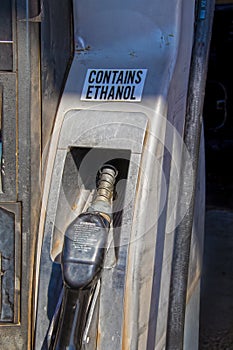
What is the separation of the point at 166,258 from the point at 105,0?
647 mm

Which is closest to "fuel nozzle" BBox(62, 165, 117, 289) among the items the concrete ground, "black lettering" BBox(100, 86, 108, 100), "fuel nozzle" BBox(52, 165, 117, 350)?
"fuel nozzle" BBox(52, 165, 117, 350)

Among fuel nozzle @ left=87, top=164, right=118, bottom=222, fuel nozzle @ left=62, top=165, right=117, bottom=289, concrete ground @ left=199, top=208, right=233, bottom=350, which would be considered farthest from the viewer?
concrete ground @ left=199, top=208, right=233, bottom=350

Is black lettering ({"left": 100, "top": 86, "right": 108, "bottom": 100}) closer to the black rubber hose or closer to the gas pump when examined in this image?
the gas pump

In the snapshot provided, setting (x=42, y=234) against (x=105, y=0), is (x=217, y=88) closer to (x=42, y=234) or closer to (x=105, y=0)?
(x=105, y=0)

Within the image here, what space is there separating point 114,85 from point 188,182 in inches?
11.5

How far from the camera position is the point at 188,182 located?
1353 millimetres

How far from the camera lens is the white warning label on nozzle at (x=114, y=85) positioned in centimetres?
141

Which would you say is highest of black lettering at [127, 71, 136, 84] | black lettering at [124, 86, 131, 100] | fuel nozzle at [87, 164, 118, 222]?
black lettering at [127, 71, 136, 84]

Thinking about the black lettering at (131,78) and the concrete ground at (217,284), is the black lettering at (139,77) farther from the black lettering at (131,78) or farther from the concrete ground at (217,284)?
the concrete ground at (217,284)

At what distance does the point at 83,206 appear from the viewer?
146 cm

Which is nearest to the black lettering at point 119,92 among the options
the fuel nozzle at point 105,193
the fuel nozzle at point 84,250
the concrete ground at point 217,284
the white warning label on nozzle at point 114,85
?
the white warning label on nozzle at point 114,85

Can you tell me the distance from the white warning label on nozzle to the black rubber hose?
13cm

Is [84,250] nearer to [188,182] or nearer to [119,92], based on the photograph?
[188,182]

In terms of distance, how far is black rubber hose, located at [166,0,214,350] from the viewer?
1.31 m
